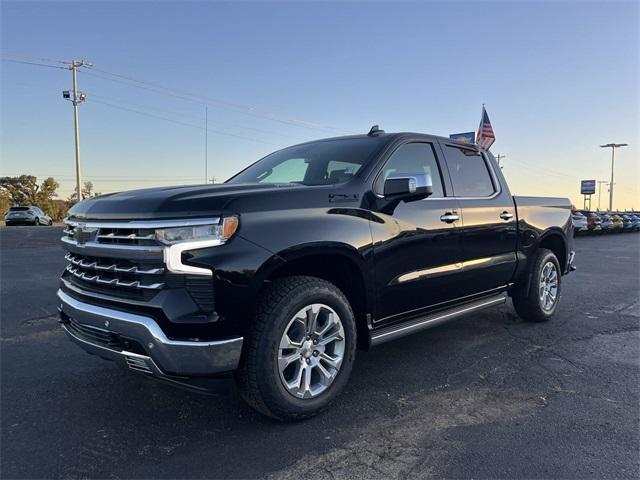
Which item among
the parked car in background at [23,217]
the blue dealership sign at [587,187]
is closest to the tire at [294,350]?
the parked car in background at [23,217]

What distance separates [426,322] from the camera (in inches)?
158

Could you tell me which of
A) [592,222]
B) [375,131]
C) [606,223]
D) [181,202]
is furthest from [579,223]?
[181,202]

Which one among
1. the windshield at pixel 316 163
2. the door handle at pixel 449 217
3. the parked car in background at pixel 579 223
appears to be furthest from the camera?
the parked car in background at pixel 579 223

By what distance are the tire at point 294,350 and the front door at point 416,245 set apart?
0.46m

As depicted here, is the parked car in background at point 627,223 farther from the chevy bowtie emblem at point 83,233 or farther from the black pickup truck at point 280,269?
the chevy bowtie emblem at point 83,233

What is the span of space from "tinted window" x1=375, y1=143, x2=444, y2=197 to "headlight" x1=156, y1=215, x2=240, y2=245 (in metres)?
1.49

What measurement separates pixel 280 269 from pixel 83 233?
1.31 metres

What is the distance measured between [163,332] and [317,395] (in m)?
1.11

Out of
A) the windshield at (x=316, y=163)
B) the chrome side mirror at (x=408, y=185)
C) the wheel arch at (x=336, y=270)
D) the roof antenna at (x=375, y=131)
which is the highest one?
the roof antenna at (x=375, y=131)

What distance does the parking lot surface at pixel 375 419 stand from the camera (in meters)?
2.60

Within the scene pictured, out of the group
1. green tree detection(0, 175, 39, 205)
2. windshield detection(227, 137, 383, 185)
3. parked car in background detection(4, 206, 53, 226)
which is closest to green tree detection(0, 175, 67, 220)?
green tree detection(0, 175, 39, 205)

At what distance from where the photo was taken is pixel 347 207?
337 cm

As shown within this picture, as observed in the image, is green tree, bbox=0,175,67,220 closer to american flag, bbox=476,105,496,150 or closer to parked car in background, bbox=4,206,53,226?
parked car in background, bbox=4,206,53,226

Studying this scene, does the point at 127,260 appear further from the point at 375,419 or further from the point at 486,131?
the point at 486,131
